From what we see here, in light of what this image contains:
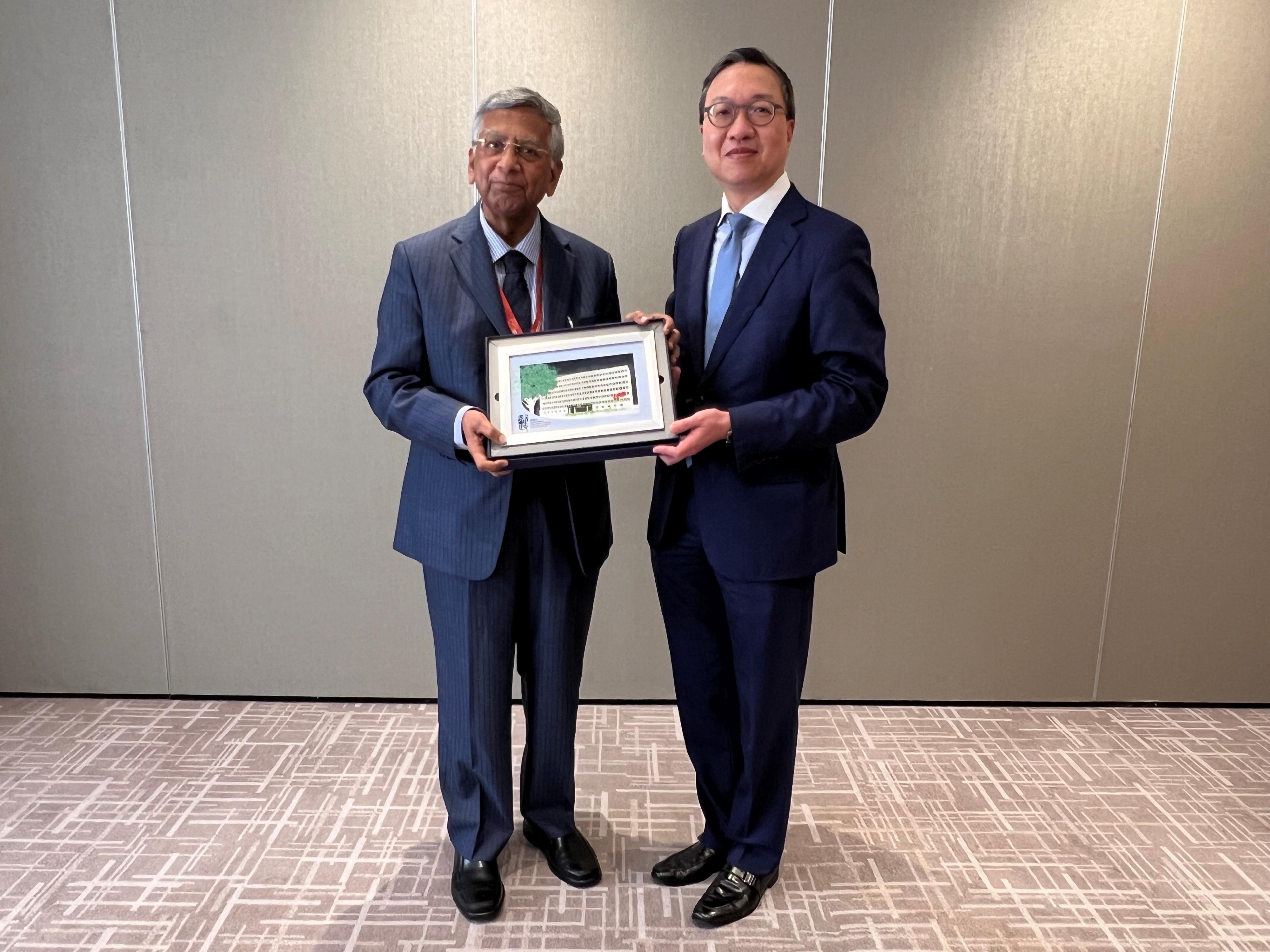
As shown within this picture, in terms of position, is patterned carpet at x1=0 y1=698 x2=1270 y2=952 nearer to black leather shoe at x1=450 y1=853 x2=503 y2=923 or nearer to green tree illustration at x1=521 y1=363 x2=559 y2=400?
black leather shoe at x1=450 y1=853 x2=503 y2=923

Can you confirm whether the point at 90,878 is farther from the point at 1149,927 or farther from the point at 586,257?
the point at 1149,927

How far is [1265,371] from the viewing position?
2.70 metres

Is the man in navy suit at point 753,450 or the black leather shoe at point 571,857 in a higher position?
the man in navy suit at point 753,450

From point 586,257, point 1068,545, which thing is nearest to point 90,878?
point 586,257

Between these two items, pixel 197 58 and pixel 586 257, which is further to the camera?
pixel 197 58

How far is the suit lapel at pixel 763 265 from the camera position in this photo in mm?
1659

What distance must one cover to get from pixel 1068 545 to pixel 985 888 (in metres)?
1.23

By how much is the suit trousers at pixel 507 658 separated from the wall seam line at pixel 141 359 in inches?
52.5

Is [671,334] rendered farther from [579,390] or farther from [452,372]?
[452,372]

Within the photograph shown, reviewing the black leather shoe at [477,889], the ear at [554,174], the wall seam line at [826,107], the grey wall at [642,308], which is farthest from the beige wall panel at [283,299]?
the black leather shoe at [477,889]

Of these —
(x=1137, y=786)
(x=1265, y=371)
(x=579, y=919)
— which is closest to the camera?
(x=579, y=919)

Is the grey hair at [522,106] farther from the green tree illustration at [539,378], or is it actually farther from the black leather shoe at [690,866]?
→ the black leather shoe at [690,866]

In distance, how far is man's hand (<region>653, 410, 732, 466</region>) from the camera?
161 centimetres

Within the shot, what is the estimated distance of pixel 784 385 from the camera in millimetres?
1712
